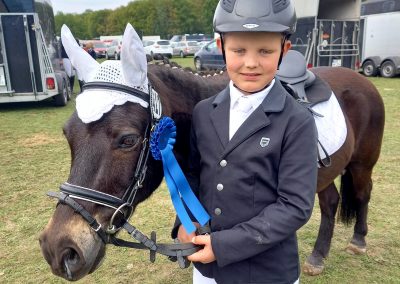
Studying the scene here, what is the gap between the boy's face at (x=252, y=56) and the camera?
4.71ft

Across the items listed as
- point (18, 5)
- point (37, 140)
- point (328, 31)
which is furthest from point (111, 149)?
point (328, 31)

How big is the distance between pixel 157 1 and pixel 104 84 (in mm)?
79748

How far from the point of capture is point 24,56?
964 centimetres

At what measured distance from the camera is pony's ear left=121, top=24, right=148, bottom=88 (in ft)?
5.02

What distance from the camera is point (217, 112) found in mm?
1612

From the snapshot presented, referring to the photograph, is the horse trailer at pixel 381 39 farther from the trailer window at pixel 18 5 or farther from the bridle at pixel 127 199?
the bridle at pixel 127 199

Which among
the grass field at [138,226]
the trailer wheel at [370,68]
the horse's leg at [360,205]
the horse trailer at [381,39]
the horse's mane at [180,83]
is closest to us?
the horse's mane at [180,83]

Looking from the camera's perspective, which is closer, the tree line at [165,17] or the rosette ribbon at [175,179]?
the rosette ribbon at [175,179]

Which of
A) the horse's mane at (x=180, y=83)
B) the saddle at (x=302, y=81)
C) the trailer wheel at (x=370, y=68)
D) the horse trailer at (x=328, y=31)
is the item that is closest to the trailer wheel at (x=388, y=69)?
the trailer wheel at (x=370, y=68)

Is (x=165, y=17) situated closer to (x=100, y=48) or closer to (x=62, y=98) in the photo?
(x=100, y=48)

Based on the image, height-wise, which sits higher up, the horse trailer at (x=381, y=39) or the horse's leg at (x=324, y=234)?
the horse trailer at (x=381, y=39)

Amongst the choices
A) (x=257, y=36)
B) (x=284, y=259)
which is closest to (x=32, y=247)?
(x=284, y=259)

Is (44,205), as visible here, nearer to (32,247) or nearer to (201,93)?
(32,247)

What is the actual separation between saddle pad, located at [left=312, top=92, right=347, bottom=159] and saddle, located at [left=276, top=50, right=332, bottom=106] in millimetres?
61
